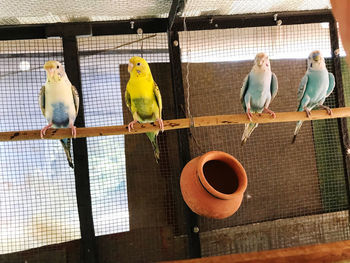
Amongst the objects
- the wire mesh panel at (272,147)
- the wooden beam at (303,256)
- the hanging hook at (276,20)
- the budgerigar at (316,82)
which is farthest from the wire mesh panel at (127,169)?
the wooden beam at (303,256)

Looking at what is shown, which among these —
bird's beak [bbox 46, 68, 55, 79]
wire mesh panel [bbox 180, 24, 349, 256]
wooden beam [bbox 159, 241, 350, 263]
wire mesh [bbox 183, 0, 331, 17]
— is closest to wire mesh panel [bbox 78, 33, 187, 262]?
wire mesh panel [bbox 180, 24, 349, 256]

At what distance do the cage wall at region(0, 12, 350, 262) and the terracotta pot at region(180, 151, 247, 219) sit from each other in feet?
1.72

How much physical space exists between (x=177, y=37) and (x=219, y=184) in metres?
1.18

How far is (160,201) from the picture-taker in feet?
7.48

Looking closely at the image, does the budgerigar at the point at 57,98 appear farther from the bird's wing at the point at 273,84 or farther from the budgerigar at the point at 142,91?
the bird's wing at the point at 273,84

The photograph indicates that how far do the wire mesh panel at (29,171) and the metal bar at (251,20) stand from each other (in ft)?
3.73

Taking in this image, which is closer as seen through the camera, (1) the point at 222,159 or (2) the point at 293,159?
(1) the point at 222,159

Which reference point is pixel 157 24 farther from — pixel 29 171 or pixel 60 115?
pixel 29 171

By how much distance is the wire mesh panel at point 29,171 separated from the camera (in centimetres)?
211

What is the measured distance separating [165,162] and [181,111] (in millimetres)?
472

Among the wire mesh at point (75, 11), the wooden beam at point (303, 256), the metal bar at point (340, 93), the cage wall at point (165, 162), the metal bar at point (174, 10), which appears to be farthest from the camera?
the metal bar at point (340, 93)

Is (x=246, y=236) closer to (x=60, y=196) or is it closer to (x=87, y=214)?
(x=87, y=214)

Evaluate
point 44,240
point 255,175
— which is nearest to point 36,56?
point 44,240

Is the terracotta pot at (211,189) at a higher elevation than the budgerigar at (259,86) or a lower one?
lower
